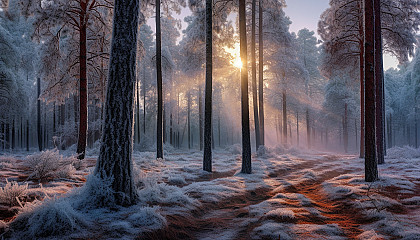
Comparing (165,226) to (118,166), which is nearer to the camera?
(165,226)

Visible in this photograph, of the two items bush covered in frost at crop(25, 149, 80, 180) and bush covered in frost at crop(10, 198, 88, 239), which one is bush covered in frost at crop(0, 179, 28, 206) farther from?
bush covered in frost at crop(25, 149, 80, 180)

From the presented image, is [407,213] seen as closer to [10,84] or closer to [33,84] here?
[10,84]

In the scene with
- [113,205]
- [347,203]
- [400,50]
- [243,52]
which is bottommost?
[347,203]

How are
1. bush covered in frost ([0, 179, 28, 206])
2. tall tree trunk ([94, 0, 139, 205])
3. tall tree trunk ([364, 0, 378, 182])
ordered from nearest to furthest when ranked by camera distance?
bush covered in frost ([0, 179, 28, 206]) → tall tree trunk ([94, 0, 139, 205]) → tall tree trunk ([364, 0, 378, 182])

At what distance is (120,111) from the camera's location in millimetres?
4988

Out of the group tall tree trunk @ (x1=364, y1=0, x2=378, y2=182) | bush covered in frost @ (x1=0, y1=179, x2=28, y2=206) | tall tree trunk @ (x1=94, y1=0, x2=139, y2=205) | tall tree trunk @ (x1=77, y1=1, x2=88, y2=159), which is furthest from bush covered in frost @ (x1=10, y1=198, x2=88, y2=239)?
Result: tall tree trunk @ (x1=77, y1=1, x2=88, y2=159)

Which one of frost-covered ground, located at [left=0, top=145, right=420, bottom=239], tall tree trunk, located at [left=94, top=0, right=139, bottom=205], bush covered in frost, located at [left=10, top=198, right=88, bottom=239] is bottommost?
frost-covered ground, located at [left=0, top=145, right=420, bottom=239]

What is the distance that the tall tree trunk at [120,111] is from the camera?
192 inches

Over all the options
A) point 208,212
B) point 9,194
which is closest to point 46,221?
point 9,194

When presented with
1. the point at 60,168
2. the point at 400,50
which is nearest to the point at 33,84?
the point at 60,168

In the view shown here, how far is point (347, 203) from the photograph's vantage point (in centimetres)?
596

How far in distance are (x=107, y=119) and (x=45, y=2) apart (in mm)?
9521

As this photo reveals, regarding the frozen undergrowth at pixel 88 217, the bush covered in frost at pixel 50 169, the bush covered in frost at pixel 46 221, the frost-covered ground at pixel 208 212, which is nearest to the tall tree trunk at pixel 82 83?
the frost-covered ground at pixel 208 212

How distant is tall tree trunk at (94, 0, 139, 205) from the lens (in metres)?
4.88
